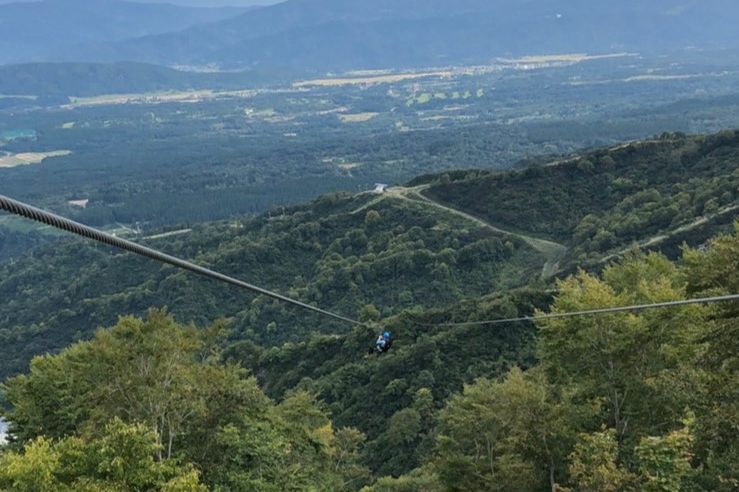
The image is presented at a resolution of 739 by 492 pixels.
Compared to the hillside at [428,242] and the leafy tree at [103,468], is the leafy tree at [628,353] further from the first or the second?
the hillside at [428,242]

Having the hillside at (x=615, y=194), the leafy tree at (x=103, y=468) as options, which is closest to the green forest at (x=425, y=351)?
the leafy tree at (x=103, y=468)

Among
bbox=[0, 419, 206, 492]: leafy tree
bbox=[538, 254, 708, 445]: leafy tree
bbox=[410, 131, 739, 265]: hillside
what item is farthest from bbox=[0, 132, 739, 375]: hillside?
bbox=[0, 419, 206, 492]: leafy tree

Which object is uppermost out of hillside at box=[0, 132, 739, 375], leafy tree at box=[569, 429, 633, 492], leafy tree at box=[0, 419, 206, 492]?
leafy tree at box=[0, 419, 206, 492]

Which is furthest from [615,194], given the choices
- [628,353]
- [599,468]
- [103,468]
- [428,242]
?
[103,468]

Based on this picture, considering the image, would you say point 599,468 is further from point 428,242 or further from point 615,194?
point 615,194

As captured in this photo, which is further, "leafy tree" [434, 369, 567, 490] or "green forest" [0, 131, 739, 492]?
"leafy tree" [434, 369, 567, 490]

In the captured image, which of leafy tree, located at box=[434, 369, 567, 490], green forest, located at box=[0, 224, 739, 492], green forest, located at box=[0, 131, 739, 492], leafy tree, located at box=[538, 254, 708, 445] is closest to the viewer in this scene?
green forest, located at box=[0, 224, 739, 492]

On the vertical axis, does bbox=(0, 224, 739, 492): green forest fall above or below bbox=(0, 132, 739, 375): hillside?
above

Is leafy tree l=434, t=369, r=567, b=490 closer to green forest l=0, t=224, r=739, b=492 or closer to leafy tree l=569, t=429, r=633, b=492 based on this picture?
green forest l=0, t=224, r=739, b=492

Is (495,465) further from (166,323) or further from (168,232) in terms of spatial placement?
(168,232)
